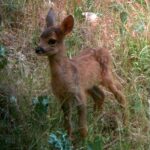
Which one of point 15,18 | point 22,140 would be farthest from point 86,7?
point 22,140

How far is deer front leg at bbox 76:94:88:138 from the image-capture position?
569 centimetres

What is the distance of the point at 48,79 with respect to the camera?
6473 mm

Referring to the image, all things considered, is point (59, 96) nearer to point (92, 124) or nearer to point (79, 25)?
point (92, 124)

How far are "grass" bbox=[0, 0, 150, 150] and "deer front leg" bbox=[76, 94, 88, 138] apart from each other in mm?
82

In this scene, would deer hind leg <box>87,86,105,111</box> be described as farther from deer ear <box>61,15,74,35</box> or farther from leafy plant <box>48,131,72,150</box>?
leafy plant <box>48,131,72,150</box>

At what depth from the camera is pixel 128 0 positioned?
8.52 meters

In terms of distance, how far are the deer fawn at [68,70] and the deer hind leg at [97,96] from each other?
18 centimetres

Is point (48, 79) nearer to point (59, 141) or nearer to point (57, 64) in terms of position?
point (57, 64)

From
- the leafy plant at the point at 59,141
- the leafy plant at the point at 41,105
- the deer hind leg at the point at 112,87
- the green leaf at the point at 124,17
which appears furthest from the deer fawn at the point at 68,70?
the green leaf at the point at 124,17

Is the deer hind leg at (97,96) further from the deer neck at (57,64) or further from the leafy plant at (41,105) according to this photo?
the leafy plant at (41,105)

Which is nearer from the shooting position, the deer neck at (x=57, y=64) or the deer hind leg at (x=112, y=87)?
the deer neck at (x=57, y=64)

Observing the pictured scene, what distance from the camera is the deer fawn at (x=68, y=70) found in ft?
18.0

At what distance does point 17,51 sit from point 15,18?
660 millimetres

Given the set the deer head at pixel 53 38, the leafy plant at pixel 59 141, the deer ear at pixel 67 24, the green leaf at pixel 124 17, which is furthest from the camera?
the green leaf at pixel 124 17
